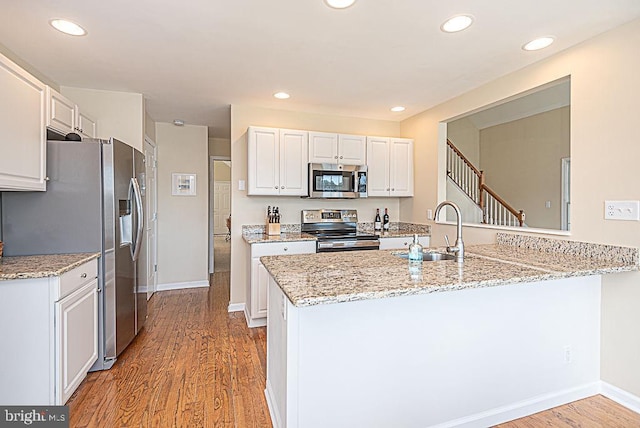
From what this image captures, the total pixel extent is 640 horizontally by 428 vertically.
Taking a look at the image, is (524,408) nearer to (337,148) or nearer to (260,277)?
(260,277)

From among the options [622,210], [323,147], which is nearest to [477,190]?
[323,147]

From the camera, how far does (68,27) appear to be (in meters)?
2.15

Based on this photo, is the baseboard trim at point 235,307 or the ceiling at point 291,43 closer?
the ceiling at point 291,43

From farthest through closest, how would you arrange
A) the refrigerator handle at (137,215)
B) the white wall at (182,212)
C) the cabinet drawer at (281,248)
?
the white wall at (182,212) < the cabinet drawer at (281,248) < the refrigerator handle at (137,215)

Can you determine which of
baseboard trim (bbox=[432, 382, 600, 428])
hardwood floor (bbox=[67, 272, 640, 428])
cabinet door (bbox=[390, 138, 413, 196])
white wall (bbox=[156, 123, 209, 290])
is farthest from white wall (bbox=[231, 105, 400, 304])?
baseboard trim (bbox=[432, 382, 600, 428])

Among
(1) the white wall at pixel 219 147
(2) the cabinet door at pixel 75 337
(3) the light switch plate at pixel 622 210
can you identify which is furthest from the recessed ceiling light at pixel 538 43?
(1) the white wall at pixel 219 147

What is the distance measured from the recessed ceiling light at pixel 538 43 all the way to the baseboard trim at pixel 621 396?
2.32 meters

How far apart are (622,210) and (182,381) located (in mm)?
3113

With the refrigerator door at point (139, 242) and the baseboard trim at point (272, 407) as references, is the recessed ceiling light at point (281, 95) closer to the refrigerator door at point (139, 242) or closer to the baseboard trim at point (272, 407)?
the refrigerator door at point (139, 242)

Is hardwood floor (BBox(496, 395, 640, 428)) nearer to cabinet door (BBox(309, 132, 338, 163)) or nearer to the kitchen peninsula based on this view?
the kitchen peninsula

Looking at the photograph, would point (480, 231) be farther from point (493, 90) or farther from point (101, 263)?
point (101, 263)

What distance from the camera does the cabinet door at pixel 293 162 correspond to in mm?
3721

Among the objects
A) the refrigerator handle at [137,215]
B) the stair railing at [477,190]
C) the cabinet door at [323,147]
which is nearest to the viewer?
the refrigerator handle at [137,215]

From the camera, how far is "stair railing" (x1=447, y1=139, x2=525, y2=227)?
494 cm
